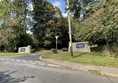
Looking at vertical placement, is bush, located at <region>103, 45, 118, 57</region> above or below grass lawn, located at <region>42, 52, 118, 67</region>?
above

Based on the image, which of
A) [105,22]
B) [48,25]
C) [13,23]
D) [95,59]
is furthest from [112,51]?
[48,25]

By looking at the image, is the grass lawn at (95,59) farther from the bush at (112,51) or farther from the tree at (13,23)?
the tree at (13,23)

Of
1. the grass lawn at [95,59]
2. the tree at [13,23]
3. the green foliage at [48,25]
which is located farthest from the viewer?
the green foliage at [48,25]

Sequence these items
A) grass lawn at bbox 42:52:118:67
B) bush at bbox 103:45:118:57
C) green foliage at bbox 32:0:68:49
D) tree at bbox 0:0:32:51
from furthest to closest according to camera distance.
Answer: green foliage at bbox 32:0:68:49, tree at bbox 0:0:32:51, bush at bbox 103:45:118:57, grass lawn at bbox 42:52:118:67

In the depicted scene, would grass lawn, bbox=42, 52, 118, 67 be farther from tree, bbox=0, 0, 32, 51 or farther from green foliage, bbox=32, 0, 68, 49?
green foliage, bbox=32, 0, 68, 49

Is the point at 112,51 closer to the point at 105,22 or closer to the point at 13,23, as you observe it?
the point at 105,22

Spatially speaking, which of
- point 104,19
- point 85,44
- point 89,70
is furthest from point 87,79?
point 85,44

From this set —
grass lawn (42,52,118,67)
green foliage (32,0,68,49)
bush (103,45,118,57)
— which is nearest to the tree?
green foliage (32,0,68,49)

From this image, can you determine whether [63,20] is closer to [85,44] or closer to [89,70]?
[85,44]

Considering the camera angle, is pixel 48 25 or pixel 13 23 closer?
pixel 13 23

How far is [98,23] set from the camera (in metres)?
24.5

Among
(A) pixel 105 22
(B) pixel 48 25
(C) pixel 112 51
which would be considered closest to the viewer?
(C) pixel 112 51

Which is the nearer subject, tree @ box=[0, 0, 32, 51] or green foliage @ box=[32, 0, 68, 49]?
tree @ box=[0, 0, 32, 51]

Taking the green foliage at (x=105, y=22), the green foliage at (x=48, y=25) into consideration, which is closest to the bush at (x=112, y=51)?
the green foliage at (x=105, y=22)
